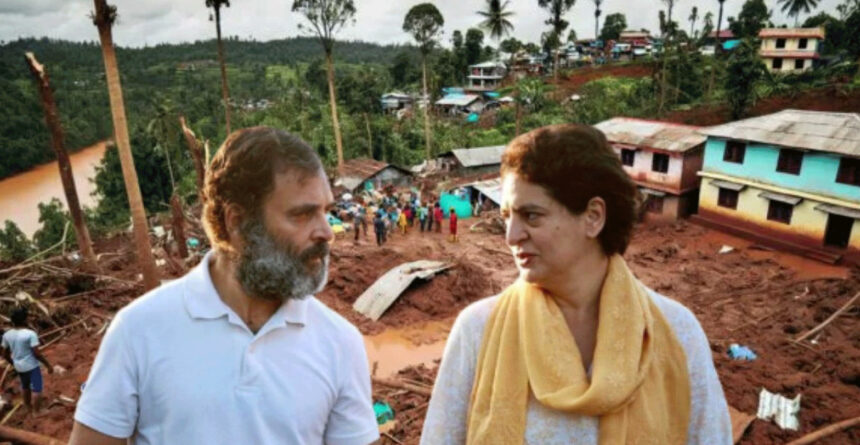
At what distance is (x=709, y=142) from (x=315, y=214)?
61.9 ft

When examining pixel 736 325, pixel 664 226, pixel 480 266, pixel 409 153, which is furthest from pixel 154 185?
pixel 736 325

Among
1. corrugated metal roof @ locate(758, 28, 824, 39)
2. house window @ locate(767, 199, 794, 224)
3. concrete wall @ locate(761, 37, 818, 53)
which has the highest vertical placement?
corrugated metal roof @ locate(758, 28, 824, 39)

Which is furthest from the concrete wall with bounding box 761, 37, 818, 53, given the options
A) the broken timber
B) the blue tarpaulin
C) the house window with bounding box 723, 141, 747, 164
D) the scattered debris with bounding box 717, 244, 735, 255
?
the broken timber

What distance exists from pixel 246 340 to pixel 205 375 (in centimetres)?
18

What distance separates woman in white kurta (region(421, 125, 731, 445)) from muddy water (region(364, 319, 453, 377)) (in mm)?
8265

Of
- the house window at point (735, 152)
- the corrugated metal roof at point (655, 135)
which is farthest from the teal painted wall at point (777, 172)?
the corrugated metal roof at point (655, 135)

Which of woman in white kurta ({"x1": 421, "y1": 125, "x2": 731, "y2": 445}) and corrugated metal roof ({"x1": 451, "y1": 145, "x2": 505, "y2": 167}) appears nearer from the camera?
woman in white kurta ({"x1": 421, "y1": 125, "x2": 731, "y2": 445})

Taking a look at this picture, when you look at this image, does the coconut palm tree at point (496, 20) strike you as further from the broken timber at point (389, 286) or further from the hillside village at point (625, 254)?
the broken timber at point (389, 286)

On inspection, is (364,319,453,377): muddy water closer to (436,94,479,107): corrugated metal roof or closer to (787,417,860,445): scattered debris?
(787,417,860,445): scattered debris

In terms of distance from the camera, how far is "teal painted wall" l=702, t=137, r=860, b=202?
Result: 14539mm

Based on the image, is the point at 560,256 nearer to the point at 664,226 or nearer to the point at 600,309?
the point at 600,309

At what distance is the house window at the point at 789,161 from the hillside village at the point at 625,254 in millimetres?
63

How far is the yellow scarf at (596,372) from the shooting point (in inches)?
67.5

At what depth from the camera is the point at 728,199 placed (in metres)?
17.6
